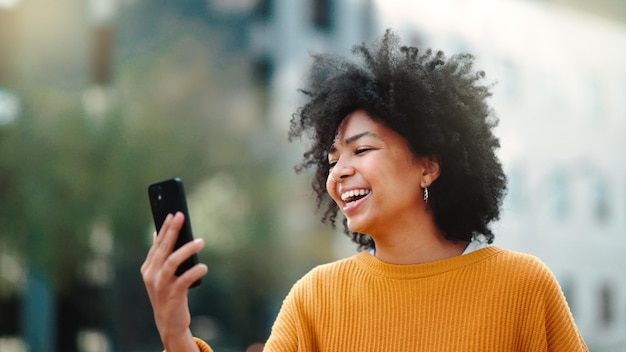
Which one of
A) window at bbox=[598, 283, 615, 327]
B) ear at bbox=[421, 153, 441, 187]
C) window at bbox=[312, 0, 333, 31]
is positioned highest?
window at bbox=[312, 0, 333, 31]

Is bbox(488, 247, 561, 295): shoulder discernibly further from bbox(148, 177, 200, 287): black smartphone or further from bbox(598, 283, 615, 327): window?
bbox(598, 283, 615, 327): window

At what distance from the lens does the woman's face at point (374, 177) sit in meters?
2.54

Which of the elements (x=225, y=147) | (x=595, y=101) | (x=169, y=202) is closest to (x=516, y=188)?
(x=595, y=101)

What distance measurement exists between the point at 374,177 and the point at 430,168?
247mm

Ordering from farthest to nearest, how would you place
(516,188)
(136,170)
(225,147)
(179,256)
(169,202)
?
(516,188), (225,147), (136,170), (169,202), (179,256)

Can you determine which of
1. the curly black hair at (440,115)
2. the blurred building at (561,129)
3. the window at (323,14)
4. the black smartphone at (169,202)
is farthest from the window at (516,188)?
the black smartphone at (169,202)

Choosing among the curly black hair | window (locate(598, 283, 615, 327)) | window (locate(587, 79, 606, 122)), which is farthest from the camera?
window (locate(587, 79, 606, 122))

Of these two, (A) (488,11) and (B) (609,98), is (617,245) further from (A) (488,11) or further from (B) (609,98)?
(A) (488,11)

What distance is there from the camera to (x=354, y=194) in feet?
8.41

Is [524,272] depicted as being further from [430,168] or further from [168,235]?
[168,235]

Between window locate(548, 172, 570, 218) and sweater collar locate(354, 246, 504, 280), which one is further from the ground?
sweater collar locate(354, 246, 504, 280)

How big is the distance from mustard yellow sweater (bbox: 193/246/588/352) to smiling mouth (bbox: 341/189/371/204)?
0.23 m

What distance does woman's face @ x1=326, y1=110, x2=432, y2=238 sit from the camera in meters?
2.54

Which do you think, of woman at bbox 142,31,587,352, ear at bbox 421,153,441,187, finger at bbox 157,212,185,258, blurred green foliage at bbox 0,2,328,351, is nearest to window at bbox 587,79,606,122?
blurred green foliage at bbox 0,2,328,351
